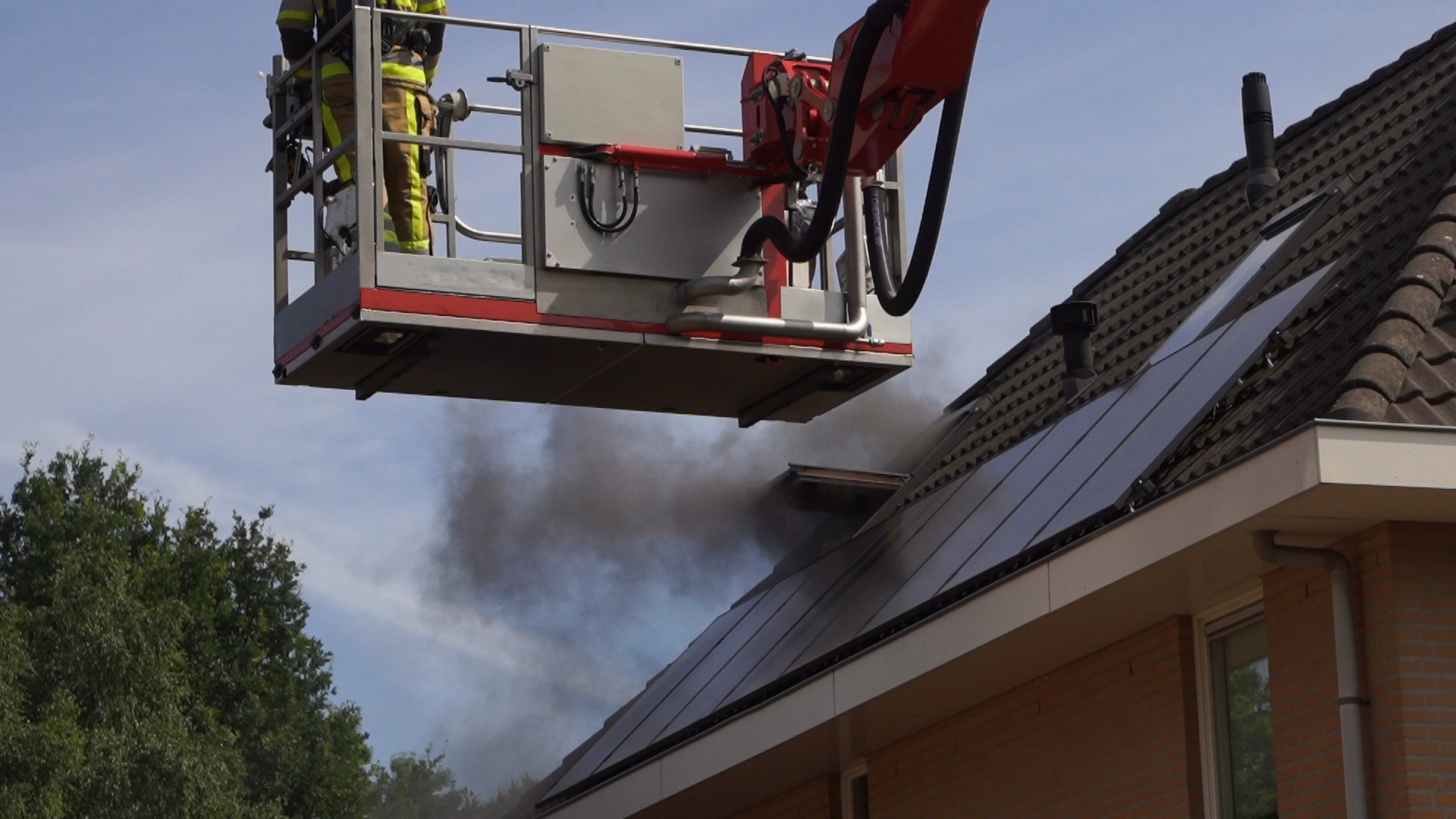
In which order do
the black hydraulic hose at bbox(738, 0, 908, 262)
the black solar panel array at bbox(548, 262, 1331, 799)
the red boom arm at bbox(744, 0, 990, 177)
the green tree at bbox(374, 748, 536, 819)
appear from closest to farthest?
the black solar panel array at bbox(548, 262, 1331, 799), the red boom arm at bbox(744, 0, 990, 177), the black hydraulic hose at bbox(738, 0, 908, 262), the green tree at bbox(374, 748, 536, 819)

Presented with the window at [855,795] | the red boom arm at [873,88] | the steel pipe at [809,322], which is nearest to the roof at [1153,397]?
the window at [855,795]

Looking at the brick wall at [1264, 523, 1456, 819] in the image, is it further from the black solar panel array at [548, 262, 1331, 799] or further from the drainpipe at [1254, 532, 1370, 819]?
the black solar panel array at [548, 262, 1331, 799]

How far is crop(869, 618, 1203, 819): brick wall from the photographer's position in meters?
9.81

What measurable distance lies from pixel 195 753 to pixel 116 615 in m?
3.53

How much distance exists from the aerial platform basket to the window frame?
2908 millimetres

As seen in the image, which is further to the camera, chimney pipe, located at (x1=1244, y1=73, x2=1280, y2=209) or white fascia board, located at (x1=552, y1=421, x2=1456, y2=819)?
chimney pipe, located at (x1=1244, y1=73, x2=1280, y2=209)

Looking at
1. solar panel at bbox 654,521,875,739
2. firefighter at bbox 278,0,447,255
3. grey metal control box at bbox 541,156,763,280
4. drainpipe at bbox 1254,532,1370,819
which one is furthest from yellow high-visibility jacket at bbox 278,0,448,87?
drainpipe at bbox 1254,532,1370,819

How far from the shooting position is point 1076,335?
1310 centimetres

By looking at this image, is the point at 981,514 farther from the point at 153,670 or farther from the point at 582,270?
the point at 153,670

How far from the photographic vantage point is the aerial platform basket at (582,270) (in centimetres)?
1140

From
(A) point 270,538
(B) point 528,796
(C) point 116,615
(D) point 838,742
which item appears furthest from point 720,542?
(A) point 270,538

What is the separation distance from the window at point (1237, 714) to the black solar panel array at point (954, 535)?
85 centimetres

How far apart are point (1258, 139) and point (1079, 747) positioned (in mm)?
4979

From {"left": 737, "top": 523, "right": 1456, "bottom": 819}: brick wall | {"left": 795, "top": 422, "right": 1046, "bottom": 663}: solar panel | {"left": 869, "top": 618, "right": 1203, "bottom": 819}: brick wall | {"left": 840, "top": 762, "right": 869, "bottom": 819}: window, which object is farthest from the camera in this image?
{"left": 840, "top": 762, "right": 869, "bottom": 819}: window
